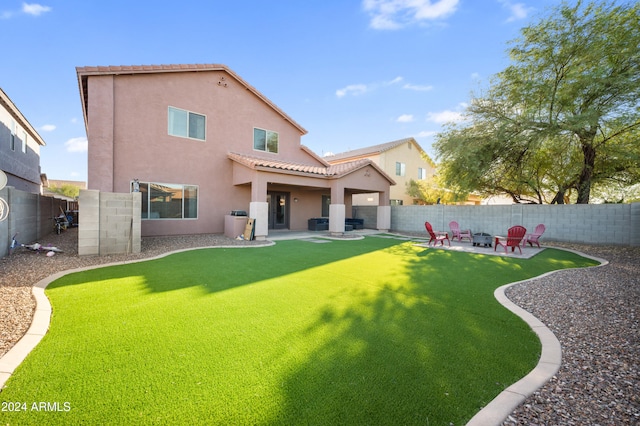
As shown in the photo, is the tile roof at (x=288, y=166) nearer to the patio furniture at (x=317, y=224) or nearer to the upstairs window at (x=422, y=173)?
the patio furniture at (x=317, y=224)

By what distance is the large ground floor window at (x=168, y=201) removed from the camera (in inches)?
462

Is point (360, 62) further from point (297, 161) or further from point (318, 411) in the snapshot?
point (318, 411)

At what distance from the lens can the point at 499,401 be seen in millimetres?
2311

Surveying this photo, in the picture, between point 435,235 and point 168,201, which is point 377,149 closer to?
point 435,235

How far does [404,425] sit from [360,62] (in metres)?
16.2

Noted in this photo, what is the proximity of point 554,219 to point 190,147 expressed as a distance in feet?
56.6

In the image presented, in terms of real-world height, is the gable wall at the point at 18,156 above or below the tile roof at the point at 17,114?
below

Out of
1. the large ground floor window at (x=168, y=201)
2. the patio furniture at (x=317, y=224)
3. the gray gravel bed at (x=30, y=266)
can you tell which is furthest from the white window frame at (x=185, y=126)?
the patio furniture at (x=317, y=224)

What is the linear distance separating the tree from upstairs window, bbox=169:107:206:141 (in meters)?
12.3

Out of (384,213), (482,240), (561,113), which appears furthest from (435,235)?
(561,113)

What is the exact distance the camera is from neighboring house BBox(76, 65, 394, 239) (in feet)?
35.7

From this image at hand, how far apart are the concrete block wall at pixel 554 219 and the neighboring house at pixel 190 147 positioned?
4.87 m

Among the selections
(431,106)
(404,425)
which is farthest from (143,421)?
(431,106)

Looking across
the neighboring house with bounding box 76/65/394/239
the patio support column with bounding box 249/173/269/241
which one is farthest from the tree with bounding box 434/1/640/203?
the patio support column with bounding box 249/173/269/241
